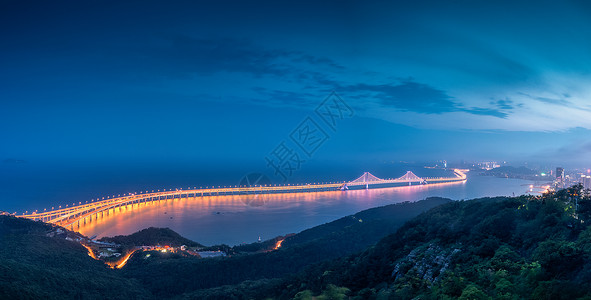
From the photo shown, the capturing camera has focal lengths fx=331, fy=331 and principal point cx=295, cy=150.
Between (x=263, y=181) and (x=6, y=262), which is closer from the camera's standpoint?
(x=6, y=262)

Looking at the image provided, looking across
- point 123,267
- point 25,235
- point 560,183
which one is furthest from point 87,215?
point 560,183

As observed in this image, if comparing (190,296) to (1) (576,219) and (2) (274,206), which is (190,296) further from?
(2) (274,206)

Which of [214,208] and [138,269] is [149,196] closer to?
[214,208]

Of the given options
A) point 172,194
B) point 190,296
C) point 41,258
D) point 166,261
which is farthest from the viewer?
point 172,194

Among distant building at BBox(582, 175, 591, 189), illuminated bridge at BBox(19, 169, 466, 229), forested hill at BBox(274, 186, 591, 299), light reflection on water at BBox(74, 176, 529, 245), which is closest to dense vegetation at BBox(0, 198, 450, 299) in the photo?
forested hill at BBox(274, 186, 591, 299)

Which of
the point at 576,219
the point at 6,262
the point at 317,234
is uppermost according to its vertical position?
the point at 576,219

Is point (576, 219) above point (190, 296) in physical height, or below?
above
